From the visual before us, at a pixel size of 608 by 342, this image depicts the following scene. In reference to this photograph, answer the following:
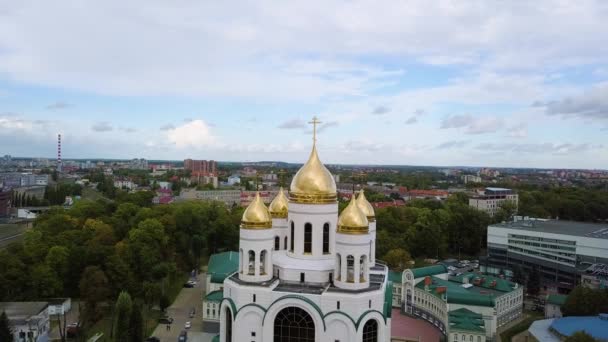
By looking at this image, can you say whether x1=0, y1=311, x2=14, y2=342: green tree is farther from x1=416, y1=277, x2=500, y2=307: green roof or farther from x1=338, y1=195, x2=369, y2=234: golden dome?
x1=416, y1=277, x2=500, y2=307: green roof

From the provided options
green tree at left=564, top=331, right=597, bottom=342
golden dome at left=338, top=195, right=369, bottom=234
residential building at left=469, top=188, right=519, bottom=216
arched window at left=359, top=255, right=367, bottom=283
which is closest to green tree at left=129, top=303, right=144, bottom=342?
golden dome at left=338, top=195, right=369, bottom=234

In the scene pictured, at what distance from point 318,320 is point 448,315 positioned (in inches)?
509

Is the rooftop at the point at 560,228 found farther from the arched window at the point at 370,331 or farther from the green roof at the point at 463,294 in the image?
the arched window at the point at 370,331

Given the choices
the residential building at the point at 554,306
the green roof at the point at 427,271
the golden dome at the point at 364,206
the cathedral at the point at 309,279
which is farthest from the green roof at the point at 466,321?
the cathedral at the point at 309,279

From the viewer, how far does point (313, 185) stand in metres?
20.1

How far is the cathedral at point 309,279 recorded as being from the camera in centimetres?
1773

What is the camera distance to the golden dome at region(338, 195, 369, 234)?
18641 millimetres

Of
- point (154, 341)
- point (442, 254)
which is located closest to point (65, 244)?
point (154, 341)

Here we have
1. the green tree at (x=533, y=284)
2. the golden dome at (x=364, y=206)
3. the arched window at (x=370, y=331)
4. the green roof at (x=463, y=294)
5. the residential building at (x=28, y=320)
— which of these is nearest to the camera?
the arched window at (x=370, y=331)

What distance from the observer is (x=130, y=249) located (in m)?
35.0

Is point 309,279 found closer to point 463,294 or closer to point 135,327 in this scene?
point 135,327

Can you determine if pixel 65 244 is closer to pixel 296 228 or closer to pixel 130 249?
pixel 130 249

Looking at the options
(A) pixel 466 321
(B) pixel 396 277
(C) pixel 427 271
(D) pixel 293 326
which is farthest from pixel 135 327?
(C) pixel 427 271

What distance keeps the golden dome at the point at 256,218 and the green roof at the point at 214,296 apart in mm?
10699
